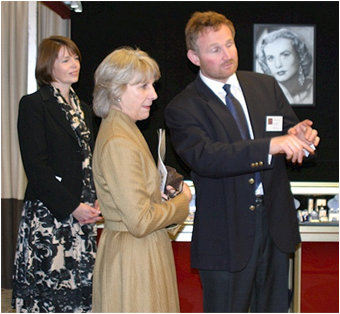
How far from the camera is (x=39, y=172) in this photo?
321 centimetres

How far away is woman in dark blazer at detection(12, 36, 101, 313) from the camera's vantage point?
10.6 feet

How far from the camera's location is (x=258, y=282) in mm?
2414

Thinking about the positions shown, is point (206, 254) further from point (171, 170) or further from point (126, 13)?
point (126, 13)

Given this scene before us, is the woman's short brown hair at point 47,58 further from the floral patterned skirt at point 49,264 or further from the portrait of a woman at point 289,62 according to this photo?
the portrait of a woman at point 289,62

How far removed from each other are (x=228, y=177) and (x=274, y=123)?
33cm

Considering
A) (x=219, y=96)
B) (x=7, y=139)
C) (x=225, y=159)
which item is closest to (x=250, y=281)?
(x=225, y=159)

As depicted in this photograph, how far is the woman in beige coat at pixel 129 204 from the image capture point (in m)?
2.12

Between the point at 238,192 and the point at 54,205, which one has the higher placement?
the point at 238,192

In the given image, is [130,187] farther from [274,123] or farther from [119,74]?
[274,123]

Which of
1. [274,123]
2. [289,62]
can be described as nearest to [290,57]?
[289,62]

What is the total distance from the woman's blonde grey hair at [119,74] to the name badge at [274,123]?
21.6 inches

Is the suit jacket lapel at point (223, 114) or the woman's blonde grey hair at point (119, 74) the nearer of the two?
the woman's blonde grey hair at point (119, 74)

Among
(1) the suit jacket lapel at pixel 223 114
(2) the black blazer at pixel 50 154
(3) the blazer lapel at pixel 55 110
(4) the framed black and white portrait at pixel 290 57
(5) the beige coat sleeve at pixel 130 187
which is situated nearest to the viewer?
(5) the beige coat sleeve at pixel 130 187

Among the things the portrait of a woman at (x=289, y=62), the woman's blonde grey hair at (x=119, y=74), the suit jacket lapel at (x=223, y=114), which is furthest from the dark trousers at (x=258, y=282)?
the portrait of a woman at (x=289, y=62)
